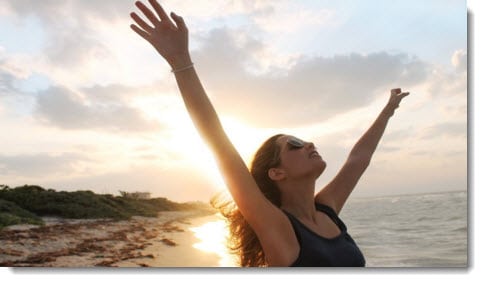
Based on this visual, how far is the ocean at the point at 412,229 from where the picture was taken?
3.45 metres

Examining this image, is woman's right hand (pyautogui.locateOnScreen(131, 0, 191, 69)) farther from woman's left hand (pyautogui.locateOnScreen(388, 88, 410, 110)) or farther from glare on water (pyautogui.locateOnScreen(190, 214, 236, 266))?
glare on water (pyautogui.locateOnScreen(190, 214, 236, 266))

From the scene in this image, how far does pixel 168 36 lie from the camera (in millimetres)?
1765

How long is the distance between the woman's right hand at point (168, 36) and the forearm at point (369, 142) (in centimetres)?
124

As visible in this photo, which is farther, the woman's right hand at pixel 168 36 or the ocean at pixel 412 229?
the ocean at pixel 412 229

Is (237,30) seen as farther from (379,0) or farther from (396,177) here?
(396,177)

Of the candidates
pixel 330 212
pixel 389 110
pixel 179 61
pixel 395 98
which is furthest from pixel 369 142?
pixel 179 61

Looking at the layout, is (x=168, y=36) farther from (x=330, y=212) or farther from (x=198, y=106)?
(x=330, y=212)

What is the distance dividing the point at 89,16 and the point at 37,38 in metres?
0.46

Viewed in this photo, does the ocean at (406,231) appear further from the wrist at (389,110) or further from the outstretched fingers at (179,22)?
the outstretched fingers at (179,22)

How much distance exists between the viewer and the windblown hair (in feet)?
7.01

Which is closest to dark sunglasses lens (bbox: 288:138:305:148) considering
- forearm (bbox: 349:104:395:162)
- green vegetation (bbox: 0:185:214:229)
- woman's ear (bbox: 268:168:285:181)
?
woman's ear (bbox: 268:168:285:181)

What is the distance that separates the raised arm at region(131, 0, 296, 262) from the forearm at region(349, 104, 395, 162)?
970 millimetres

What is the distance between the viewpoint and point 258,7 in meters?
3.90

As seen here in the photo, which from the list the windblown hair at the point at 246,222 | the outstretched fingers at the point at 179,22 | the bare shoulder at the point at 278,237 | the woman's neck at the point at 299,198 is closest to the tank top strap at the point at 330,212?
the woman's neck at the point at 299,198
